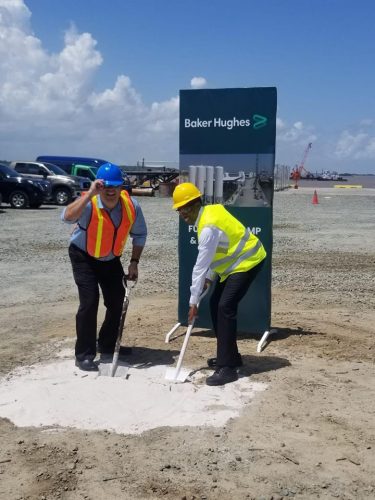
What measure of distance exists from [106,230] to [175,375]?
1.42 m

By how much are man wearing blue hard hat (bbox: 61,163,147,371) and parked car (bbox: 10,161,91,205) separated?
2256cm

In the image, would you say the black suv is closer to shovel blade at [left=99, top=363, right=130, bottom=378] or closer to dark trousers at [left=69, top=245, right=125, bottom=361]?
dark trousers at [left=69, top=245, right=125, bottom=361]

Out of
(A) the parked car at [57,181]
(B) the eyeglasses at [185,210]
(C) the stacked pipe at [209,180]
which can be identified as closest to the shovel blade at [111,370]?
(B) the eyeglasses at [185,210]

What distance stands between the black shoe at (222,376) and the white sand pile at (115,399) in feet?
0.19

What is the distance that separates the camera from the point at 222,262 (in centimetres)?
531

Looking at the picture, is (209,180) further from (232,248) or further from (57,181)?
(57,181)

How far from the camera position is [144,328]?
7.09m

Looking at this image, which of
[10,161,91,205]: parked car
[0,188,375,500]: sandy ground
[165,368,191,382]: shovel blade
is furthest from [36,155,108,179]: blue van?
[165,368,191,382]: shovel blade

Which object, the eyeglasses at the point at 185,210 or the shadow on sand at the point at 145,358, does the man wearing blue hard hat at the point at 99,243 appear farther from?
the eyeglasses at the point at 185,210

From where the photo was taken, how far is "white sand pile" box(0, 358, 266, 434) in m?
4.48

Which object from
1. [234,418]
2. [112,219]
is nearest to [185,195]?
[112,219]

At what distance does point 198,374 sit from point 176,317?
2096 mm

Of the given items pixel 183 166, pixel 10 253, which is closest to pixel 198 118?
pixel 183 166

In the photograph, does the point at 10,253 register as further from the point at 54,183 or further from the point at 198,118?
the point at 54,183
